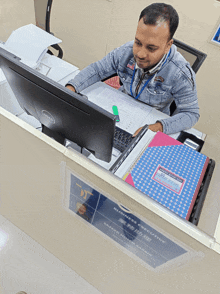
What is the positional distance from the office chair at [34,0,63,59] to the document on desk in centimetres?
72

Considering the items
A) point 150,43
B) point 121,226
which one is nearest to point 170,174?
point 121,226

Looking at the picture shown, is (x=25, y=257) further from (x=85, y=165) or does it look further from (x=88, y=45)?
(x=88, y=45)

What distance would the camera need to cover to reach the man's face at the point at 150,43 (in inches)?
43.9

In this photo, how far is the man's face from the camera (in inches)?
43.9

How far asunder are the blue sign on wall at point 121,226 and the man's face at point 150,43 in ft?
3.03

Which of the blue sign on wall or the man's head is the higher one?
the man's head

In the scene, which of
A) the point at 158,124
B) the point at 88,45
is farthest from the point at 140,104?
the point at 88,45

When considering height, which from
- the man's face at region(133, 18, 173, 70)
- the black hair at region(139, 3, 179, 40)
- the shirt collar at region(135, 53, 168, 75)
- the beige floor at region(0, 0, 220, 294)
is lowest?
the beige floor at region(0, 0, 220, 294)

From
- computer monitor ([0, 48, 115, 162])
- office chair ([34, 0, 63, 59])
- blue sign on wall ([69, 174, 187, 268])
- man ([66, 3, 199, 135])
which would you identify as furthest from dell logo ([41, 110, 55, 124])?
office chair ([34, 0, 63, 59])

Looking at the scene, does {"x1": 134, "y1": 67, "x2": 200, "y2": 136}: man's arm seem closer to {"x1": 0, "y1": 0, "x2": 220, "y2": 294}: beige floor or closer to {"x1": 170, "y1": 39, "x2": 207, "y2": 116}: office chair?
{"x1": 170, "y1": 39, "x2": 207, "y2": 116}: office chair

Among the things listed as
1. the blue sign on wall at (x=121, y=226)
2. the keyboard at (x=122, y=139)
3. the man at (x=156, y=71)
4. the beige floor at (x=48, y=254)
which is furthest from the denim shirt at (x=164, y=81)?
the blue sign on wall at (x=121, y=226)

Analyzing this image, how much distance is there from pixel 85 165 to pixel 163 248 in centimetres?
27

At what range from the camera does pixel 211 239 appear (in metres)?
0.41

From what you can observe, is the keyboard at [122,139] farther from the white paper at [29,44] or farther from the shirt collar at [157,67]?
the white paper at [29,44]
